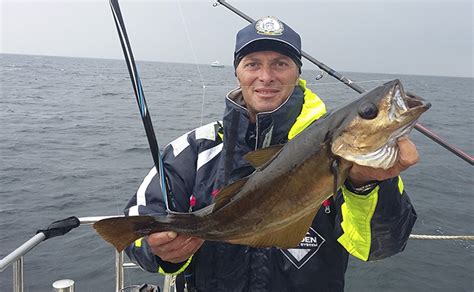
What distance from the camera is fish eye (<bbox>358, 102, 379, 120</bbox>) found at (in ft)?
6.49

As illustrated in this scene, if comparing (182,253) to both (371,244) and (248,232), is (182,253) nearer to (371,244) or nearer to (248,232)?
(248,232)

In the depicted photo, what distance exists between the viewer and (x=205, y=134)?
3.29 metres

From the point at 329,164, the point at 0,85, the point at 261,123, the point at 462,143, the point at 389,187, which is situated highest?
the point at 0,85

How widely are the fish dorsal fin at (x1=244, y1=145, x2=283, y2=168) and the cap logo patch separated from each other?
3.91 feet

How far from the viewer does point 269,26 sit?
329cm

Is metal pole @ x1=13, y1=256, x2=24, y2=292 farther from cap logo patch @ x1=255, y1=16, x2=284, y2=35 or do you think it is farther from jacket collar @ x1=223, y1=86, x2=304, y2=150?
cap logo patch @ x1=255, y1=16, x2=284, y2=35

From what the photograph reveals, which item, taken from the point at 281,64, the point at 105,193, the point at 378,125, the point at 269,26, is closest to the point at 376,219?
the point at 378,125

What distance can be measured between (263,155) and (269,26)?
1.35m

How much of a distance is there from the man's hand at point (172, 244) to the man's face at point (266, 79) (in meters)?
1.10

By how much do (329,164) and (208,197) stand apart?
3.94ft

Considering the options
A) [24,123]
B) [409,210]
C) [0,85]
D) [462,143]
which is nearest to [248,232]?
[409,210]

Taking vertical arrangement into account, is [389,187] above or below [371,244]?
above

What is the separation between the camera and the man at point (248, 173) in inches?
107

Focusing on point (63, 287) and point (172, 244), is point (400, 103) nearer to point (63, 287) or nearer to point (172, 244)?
point (172, 244)
